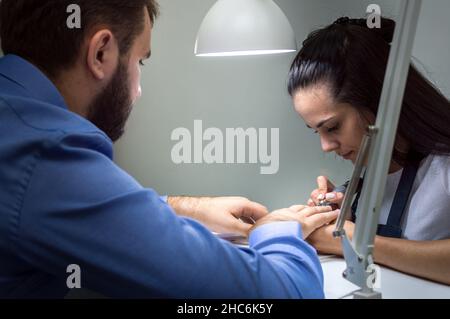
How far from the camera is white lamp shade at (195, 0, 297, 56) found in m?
1.37

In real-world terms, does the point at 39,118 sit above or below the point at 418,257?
above

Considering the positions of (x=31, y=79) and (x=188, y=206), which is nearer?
(x=31, y=79)

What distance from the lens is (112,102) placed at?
96 centimetres

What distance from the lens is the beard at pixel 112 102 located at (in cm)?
94

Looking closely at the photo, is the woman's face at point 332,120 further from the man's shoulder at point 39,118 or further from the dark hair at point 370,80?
the man's shoulder at point 39,118

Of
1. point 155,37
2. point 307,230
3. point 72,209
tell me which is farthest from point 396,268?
point 155,37

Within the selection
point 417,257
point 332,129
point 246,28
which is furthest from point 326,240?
point 246,28

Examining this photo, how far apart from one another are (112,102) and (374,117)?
741 mm

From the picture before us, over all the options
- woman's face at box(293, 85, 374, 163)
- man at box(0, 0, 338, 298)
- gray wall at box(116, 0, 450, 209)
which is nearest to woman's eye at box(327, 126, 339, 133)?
woman's face at box(293, 85, 374, 163)

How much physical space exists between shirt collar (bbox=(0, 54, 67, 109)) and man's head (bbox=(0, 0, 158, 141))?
0.18 ft

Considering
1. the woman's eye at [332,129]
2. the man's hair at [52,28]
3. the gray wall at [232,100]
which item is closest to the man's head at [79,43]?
the man's hair at [52,28]

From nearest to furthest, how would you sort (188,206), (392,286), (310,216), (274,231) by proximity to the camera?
(274,231)
(392,286)
(310,216)
(188,206)

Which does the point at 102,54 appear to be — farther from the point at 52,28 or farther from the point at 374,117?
the point at 374,117
